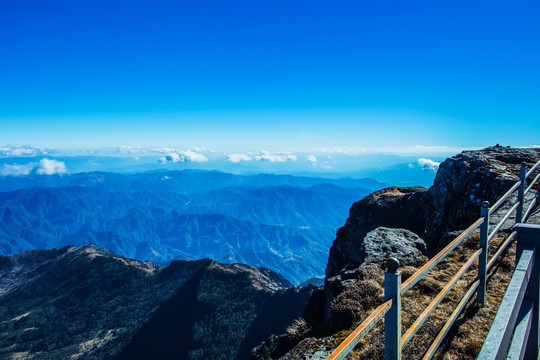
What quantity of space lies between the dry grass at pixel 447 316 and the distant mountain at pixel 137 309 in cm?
7099

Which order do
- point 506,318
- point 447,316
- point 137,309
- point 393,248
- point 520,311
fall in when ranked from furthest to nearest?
point 137,309 < point 393,248 < point 447,316 < point 520,311 < point 506,318

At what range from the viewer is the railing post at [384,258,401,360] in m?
3.12

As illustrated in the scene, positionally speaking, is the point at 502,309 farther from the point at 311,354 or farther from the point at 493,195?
the point at 493,195

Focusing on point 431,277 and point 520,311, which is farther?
point 431,277

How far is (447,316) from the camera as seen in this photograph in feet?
25.0

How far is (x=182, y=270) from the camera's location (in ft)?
463

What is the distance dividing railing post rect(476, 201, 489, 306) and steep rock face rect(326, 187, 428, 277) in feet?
74.7

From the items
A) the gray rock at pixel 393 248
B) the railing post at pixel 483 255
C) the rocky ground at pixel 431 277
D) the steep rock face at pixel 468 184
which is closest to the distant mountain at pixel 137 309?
the steep rock face at pixel 468 184

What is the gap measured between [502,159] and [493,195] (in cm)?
523

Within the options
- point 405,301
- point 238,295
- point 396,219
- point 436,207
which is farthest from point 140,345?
point 405,301

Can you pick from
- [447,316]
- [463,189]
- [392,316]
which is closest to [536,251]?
[392,316]

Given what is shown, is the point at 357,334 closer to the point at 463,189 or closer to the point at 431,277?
the point at 431,277

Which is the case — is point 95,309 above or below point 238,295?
below

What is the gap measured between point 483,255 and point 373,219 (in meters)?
30.2
